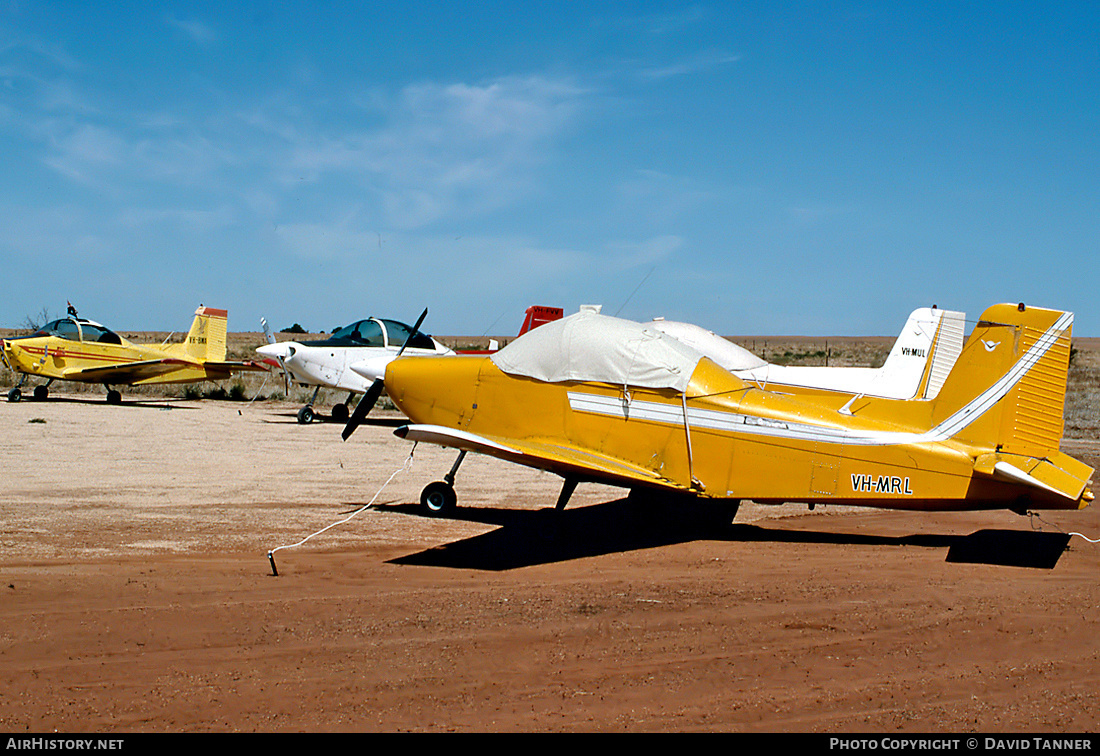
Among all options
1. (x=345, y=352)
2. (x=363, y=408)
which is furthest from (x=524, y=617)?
(x=345, y=352)

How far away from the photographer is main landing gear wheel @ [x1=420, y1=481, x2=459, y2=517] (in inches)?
354

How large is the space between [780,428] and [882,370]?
650cm

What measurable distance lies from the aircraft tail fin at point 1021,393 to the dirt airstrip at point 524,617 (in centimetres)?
107

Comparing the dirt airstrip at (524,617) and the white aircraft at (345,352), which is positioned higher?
the white aircraft at (345,352)

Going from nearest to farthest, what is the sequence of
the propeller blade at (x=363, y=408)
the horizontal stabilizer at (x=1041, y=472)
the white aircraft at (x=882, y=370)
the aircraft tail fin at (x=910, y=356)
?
1. the horizontal stabilizer at (x=1041, y=472)
2. the propeller blade at (x=363, y=408)
3. the white aircraft at (x=882, y=370)
4. the aircraft tail fin at (x=910, y=356)

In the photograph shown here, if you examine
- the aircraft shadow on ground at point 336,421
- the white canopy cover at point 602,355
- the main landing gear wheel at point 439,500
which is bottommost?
the main landing gear wheel at point 439,500

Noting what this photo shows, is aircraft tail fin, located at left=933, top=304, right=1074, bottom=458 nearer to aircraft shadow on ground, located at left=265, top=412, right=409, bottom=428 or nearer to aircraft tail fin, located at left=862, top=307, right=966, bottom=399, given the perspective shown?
aircraft tail fin, located at left=862, top=307, right=966, bottom=399

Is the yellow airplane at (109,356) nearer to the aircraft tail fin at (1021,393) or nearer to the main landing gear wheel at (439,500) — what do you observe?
the main landing gear wheel at (439,500)

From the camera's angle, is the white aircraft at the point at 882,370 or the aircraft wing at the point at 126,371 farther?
the aircraft wing at the point at 126,371

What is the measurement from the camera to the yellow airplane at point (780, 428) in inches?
279

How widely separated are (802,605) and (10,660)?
4.77 meters

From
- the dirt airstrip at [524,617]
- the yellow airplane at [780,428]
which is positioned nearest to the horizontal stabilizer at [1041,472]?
the yellow airplane at [780,428]

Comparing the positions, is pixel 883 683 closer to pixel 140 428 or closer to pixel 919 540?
pixel 919 540

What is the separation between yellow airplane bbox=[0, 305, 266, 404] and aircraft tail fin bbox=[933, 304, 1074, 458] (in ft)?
72.5
